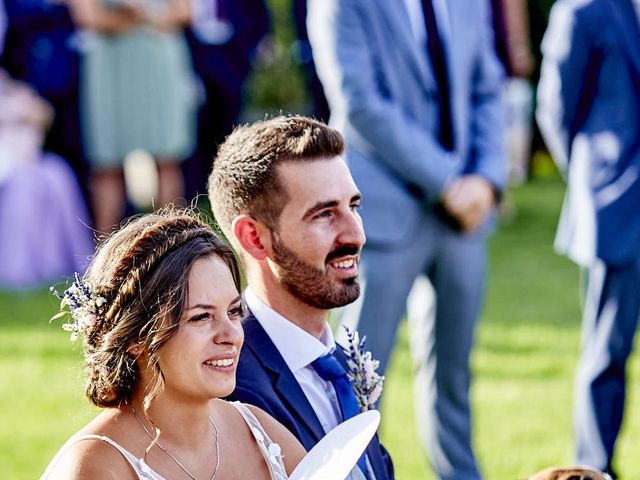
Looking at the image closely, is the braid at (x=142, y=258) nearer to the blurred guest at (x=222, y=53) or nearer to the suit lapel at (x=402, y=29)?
the suit lapel at (x=402, y=29)

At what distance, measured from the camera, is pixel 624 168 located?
16.0ft

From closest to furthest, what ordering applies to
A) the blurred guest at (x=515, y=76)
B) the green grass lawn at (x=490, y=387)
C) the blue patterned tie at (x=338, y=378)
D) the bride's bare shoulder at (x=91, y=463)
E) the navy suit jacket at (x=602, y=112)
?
the bride's bare shoulder at (x=91, y=463)
the blue patterned tie at (x=338, y=378)
the navy suit jacket at (x=602, y=112)
the green grass lawn at (x=490, y=387)
the blurred guest at (x=515, y=76)

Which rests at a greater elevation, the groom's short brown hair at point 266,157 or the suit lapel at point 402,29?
the suit lapel at point 402,29

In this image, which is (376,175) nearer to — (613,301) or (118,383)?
(613,301)

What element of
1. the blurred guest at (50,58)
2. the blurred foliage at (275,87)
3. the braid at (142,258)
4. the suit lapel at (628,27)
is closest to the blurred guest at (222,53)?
the blurred guest at (50,58)

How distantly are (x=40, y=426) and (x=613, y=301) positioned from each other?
2.51 meters

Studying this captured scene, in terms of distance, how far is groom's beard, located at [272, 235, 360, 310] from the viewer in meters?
3.24

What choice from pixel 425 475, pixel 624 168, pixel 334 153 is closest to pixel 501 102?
pixel 624 168

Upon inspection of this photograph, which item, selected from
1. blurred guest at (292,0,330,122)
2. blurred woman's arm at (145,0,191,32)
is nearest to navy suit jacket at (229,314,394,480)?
blurred guest at (292,0,330,122)

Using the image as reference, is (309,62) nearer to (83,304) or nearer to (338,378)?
(338,378)

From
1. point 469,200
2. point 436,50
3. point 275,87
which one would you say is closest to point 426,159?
point 469,200

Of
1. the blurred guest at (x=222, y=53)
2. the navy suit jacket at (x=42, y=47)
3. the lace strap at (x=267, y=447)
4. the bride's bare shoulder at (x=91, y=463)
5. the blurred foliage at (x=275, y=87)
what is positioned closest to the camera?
the bride's bare shoulder at (x=91, y=463)

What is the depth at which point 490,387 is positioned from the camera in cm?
651

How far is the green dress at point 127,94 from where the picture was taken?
9625 millimetres
